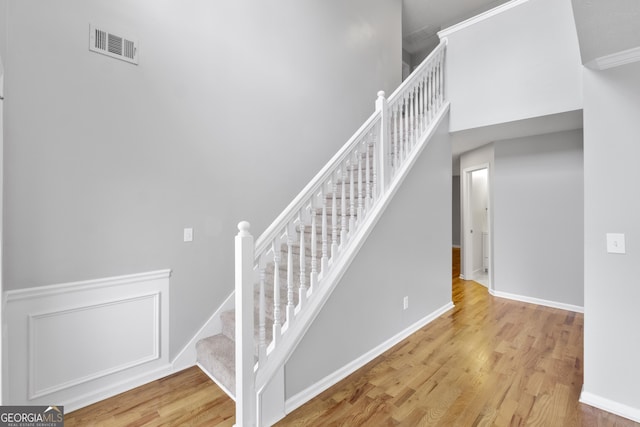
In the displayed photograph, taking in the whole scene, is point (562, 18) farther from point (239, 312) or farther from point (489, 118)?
point (239, 312)

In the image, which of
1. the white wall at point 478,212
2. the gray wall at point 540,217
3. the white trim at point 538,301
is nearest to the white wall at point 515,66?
the gray wall at point 540,217

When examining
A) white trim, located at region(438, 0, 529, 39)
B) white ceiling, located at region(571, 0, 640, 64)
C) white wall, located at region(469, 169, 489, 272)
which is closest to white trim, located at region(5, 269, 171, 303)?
white ceiling, located at region(571, 0, 640, 64)

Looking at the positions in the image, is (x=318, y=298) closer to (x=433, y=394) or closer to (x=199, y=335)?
(x=433, y=394)

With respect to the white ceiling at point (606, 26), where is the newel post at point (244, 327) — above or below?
below

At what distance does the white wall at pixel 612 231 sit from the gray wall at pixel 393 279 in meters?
1.36

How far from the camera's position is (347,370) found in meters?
2.30

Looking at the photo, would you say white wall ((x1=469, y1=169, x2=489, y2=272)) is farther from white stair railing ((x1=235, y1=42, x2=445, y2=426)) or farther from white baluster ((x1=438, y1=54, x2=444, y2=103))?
white stair railing ((x1=235, y1=42, x2=445, y2=426))

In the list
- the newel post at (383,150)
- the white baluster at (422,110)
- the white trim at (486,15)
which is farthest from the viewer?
the white baluster at (422,110)

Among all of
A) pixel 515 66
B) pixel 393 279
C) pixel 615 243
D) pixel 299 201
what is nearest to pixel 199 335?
pixel 299 201

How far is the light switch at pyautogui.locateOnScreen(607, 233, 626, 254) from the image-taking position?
1.86m

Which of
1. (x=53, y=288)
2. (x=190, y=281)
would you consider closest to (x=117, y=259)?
(x=53, y=288)

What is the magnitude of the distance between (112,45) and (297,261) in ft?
7.04

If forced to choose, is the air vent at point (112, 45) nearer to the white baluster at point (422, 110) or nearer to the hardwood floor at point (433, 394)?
the hardwood floor at point (433, 394)

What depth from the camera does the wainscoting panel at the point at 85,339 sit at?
5.77ft
